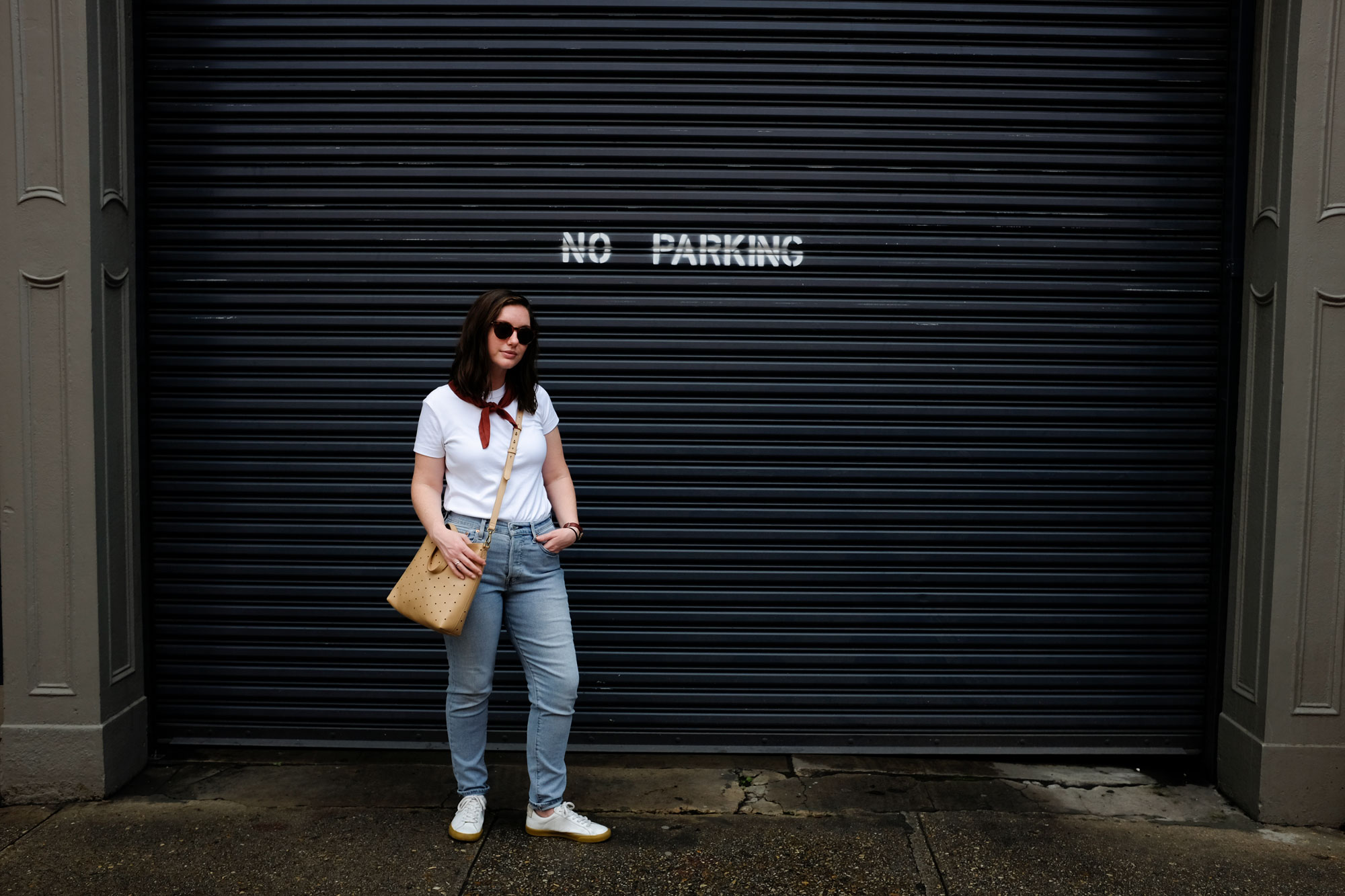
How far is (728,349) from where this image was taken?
175 inches

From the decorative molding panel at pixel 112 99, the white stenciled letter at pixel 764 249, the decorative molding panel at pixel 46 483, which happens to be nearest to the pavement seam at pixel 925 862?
the white stenciled letter at pixel 764 249

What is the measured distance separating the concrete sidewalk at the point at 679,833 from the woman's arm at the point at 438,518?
1115mm

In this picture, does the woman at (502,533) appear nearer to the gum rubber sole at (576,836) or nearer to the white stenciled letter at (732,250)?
the gum rubber sole at (576,836)

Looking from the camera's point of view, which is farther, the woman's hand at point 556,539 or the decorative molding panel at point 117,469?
the decorative molding panel at point 117,469

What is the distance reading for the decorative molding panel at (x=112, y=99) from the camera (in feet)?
13.2

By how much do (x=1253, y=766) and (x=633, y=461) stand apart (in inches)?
115

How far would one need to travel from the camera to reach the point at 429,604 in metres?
3.34

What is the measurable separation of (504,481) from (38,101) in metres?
2.55

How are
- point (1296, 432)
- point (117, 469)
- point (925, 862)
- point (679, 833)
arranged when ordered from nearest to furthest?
point (925, 862), point (679, 833), point (1296, 432), point (117, 469)

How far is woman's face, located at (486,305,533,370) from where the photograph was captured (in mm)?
3389

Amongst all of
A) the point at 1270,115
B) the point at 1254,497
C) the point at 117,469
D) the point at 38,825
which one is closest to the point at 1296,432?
the point at 1254,497

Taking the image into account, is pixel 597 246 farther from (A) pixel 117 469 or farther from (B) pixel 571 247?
(A) pixel 117 469

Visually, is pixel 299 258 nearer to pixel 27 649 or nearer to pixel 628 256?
pixel 628 256

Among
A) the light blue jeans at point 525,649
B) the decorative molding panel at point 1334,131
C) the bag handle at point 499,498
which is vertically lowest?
the light blue jeans at point 525,649
